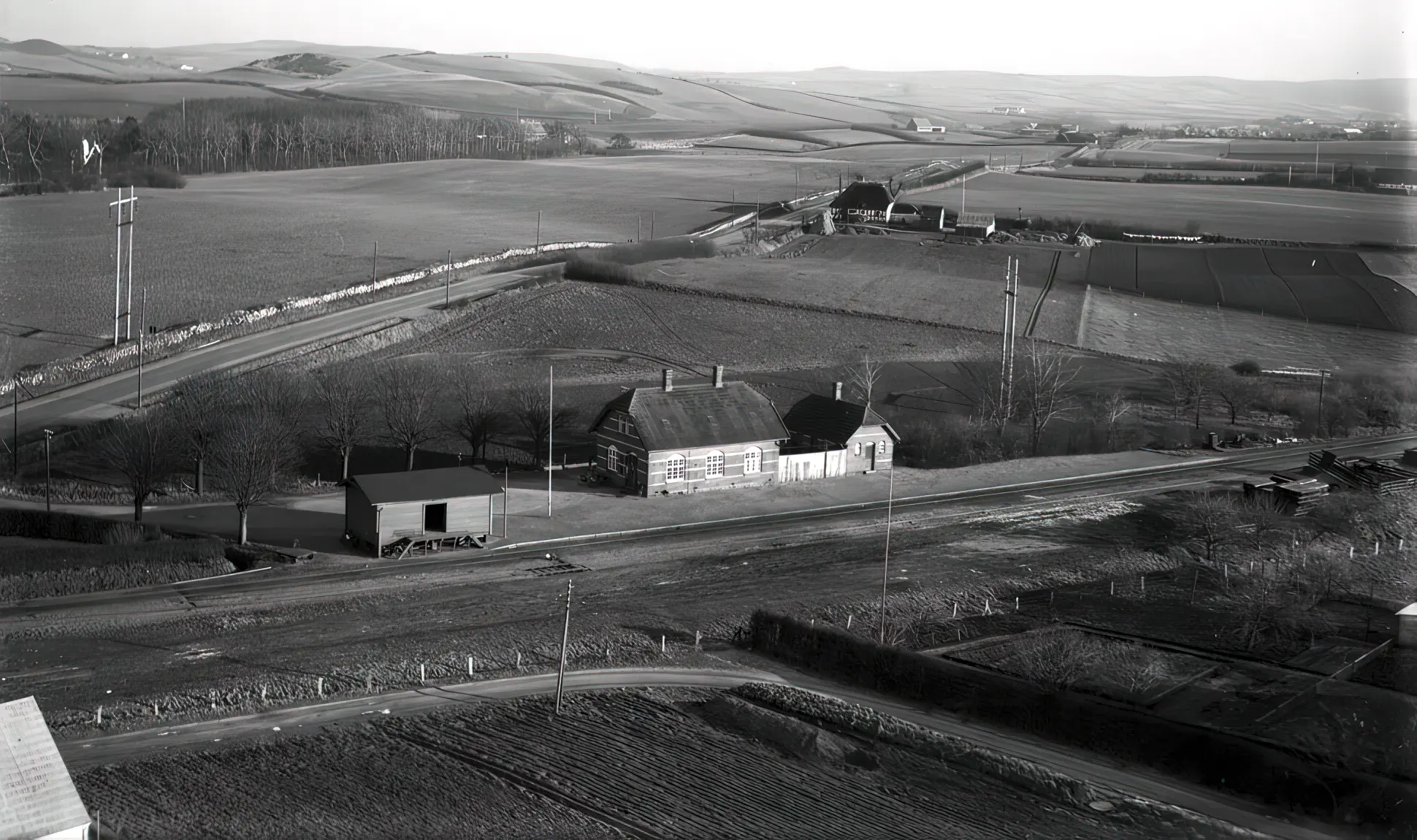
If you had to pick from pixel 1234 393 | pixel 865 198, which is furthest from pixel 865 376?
pixel 865 198

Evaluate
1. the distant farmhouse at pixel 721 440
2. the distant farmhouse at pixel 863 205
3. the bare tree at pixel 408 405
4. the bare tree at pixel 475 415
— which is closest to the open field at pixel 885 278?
the distant farmhouse at pixel 863 205

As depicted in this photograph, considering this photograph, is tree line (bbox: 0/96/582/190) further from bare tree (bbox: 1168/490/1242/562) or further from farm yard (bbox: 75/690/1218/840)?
bare tree (bbox: 1168/490/1242/562)

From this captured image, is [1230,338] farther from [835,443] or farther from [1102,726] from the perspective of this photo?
[1102,726]

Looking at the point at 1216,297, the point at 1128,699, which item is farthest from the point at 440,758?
the point at 1216,297

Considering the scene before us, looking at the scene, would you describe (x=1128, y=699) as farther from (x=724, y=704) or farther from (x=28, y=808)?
(x=28, y=808)

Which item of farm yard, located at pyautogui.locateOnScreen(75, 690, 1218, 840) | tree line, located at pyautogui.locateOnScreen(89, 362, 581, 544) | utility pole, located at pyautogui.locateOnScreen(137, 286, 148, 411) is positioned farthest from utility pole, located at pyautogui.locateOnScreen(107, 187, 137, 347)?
farm yard, located at pyautogui.locateOnScreen(75, 690, 1218, 840)

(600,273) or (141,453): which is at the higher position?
(600,273)

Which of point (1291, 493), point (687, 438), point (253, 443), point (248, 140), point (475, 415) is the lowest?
point (1291, 493)

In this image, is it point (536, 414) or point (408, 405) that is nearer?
point (408, 405)
